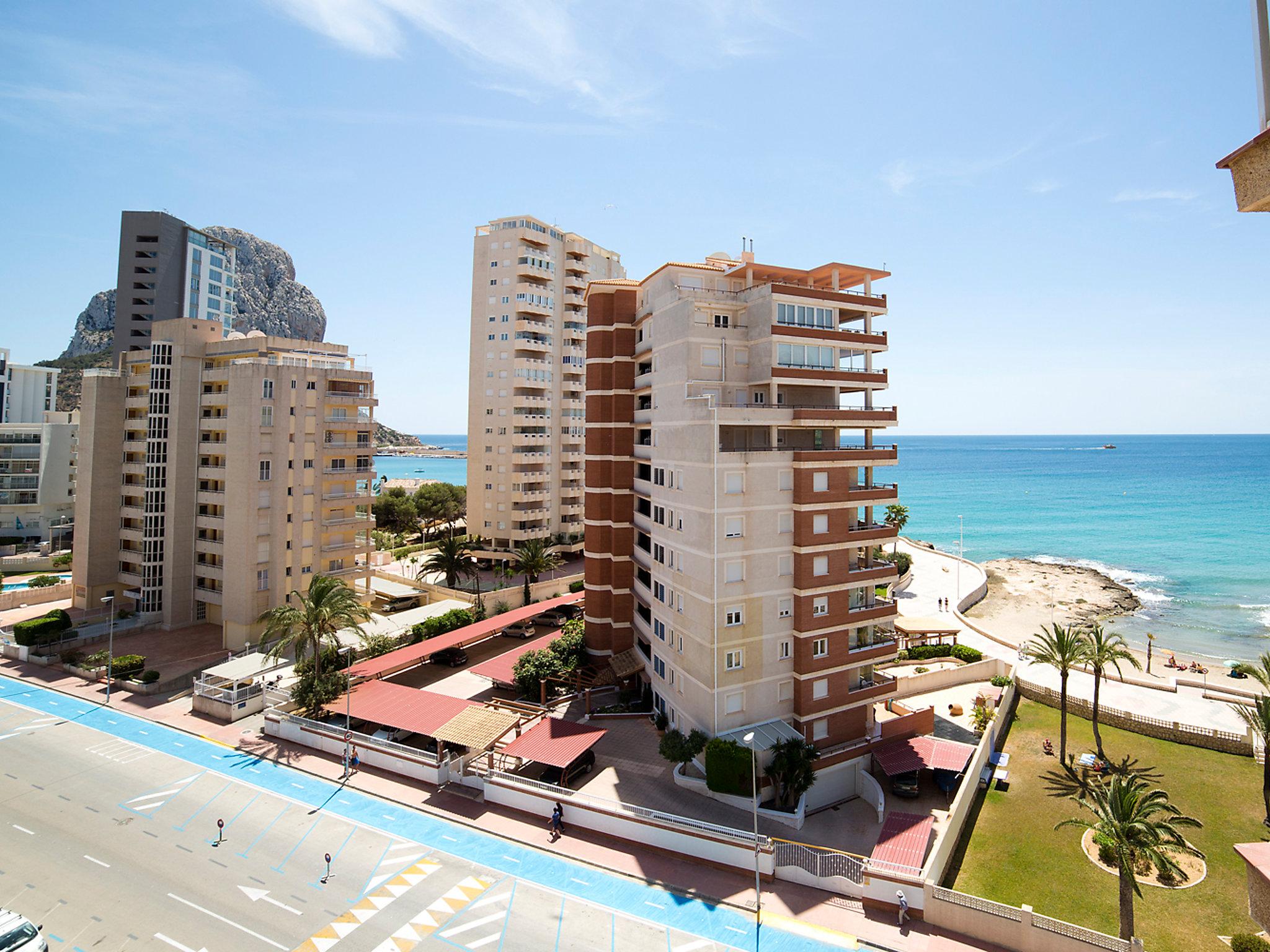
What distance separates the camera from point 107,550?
58750 mm

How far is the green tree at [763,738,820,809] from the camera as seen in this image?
31891 mm

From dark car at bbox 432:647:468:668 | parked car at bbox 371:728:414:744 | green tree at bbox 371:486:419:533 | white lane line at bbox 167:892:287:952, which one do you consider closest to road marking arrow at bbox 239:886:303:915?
white lane line at bbox 167:892:287:952

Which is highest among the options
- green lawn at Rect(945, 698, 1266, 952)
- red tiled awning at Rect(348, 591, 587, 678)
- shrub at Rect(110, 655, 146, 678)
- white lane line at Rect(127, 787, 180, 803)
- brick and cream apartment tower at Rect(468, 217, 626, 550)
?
brick and cream apartment tower at Rect(468, 217, 626, 550)

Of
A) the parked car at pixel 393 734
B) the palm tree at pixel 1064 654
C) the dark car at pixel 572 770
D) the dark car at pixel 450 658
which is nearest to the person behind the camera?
the dark car at pixel 572 770

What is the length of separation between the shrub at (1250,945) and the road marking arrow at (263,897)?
34.0 metres

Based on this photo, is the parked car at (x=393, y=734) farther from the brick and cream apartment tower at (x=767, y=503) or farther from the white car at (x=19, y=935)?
the white car at (x=19, y=935)

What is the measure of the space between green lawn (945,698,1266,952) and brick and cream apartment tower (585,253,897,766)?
844 cm

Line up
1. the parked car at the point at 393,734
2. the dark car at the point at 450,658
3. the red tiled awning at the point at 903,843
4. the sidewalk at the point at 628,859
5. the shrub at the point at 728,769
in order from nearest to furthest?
the sidewalk at the point at 628,859, the red tiled awning at the point at 903,843, the shrub at the point at 728,769, the parked car at the point at 393,734, the dark car at the point at 450,658

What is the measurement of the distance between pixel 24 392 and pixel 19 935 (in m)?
123

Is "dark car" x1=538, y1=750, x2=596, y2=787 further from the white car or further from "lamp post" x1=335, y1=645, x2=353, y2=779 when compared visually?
the white car

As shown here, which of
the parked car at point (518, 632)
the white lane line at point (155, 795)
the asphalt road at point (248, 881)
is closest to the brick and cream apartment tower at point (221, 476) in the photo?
the parked car at point (518, 632)

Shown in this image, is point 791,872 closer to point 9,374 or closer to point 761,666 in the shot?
point 761,666

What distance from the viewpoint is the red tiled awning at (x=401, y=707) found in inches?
1419

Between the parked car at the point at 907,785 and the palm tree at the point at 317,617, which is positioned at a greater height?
the palm tree at the point at 317,617
